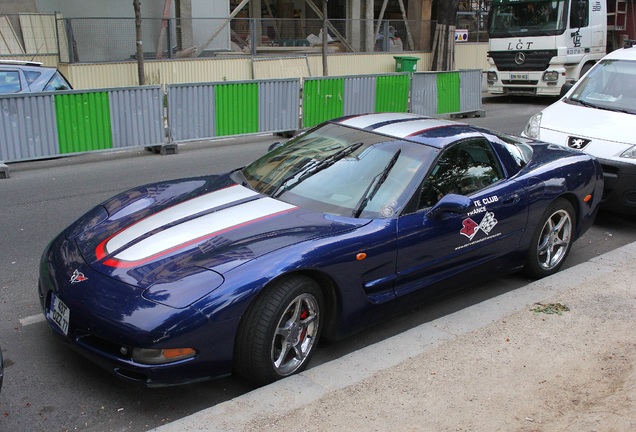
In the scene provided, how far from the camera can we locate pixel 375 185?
4.88 metres

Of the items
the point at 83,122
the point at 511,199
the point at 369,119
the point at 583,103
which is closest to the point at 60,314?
the point at 369,119

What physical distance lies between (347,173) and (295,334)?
53.4 inches

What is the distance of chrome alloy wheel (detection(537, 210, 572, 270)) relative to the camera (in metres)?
5.94

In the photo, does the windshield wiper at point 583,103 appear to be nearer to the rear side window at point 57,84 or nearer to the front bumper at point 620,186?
the front bumper at point 620,186

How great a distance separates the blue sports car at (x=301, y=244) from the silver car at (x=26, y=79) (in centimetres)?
621

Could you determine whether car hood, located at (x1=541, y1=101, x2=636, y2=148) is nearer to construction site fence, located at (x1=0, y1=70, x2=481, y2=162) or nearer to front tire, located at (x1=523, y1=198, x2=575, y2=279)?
front tire, located at (x1=523, y1=198, x2=575, y2=279)

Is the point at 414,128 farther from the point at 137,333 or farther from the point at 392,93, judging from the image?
the point at 392,93

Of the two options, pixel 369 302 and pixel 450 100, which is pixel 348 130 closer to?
pixel 369 302

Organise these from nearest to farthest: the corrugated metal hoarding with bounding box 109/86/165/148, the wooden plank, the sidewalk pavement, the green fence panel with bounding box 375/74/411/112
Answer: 1. the sidewalk pavement
2. the corrugated metal hoarding with bounding box 109/86/165/148
3. the green fence panel with bounding box 375/74/411/112
4. the wooden plank

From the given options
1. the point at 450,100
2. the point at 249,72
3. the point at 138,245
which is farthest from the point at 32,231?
the point at 249,72

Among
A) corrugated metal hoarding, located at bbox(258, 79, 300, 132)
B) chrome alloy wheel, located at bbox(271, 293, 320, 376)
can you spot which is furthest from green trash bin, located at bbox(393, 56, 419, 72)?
chrome alloy wheel, located at bbox(271, 293, 320, 376)

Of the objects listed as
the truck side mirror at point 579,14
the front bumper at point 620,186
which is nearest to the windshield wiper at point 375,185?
the front bumper at point 620,186

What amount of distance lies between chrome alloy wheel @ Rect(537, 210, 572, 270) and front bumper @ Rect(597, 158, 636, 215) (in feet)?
5.65

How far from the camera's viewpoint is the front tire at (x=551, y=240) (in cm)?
583
